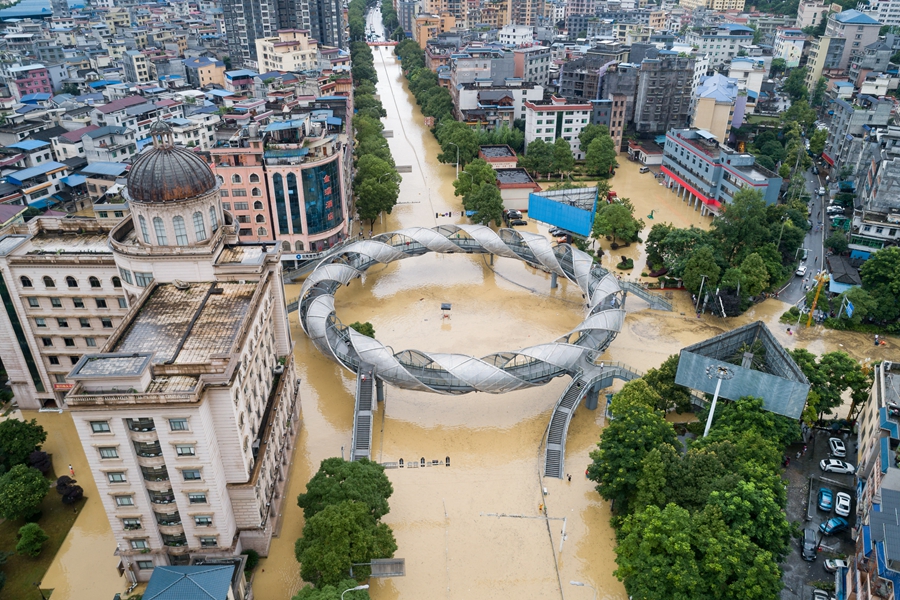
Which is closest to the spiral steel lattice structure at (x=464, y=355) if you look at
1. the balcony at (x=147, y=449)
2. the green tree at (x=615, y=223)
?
the green tree at (x=615, y=223)

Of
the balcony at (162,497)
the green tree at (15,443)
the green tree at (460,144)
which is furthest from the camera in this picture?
the green tree at (460,144)

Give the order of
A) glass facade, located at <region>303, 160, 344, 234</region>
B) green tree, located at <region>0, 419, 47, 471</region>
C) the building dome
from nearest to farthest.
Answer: the building dome
green tree, located at <region>0, 419, 47, 471</region>
glass facade, located at <region>303, 160, 344, 234</region>

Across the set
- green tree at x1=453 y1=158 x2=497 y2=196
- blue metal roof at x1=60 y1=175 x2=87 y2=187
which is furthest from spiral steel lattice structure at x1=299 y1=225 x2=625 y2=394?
blue metal roof at x1=60 y1=175 x2=87 y2=187

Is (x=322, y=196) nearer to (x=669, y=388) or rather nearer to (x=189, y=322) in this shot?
(x=189, y=322)

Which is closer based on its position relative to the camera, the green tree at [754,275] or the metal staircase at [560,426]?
the metal staircase at [560,426]

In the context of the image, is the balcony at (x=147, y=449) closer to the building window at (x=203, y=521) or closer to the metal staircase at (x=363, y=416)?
the building window at (x=203, y=521)

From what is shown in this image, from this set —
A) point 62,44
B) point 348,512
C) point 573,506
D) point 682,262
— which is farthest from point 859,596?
point 62,44

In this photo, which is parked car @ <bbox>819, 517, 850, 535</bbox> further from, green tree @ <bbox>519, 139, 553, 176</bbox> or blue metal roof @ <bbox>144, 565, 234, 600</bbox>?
green tree @ <bbox>519, 139, 553, 176</bbox>
